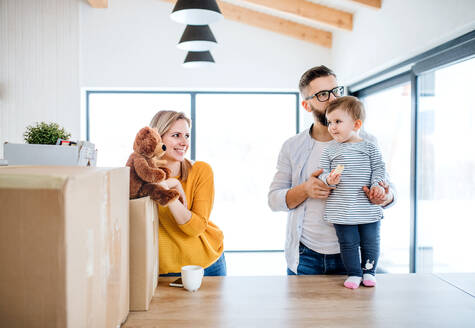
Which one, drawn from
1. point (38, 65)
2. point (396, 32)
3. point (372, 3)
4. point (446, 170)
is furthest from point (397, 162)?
point (38, 65)

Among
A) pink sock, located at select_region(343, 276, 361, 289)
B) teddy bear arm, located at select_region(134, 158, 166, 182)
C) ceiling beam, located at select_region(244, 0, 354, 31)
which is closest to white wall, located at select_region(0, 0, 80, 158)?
ceiling beam, located at select_region(244, 0, 354, 31)

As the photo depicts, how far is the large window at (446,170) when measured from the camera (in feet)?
7.71

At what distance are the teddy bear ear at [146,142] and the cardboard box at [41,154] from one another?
0.55m

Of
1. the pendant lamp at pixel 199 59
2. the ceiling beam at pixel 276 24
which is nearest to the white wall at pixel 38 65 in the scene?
the ceiling beam at pixel 276 24

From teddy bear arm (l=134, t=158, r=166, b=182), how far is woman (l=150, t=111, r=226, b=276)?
0.56 ft

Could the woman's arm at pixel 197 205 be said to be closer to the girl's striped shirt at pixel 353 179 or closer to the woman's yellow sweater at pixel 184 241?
the woman's yellow sweater at pixel 184 241

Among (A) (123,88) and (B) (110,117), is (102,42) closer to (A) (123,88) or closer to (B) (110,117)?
(A) (123,88)

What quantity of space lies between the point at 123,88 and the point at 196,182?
11.4 feet

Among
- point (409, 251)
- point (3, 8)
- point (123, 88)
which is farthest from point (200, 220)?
point (3, 8)

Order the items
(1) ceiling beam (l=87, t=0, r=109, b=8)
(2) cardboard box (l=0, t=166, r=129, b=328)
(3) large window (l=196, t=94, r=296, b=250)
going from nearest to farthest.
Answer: (2) cardboard box (l=0, t=166, r=129, b=328) → (1) ceiling beam (l=87, t=0, r=109, b=8) → (3) large window (l=196, t=94, r=296, b=250)

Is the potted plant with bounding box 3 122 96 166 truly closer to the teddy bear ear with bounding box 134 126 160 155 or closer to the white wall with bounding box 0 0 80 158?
the teddy bear ear with bounding box 134 126 160 155

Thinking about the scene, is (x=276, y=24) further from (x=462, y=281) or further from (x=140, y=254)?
(x=140, y=254)

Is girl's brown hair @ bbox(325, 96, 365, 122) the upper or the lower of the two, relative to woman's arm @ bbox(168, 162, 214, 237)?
upper

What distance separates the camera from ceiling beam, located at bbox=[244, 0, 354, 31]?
397 cm
